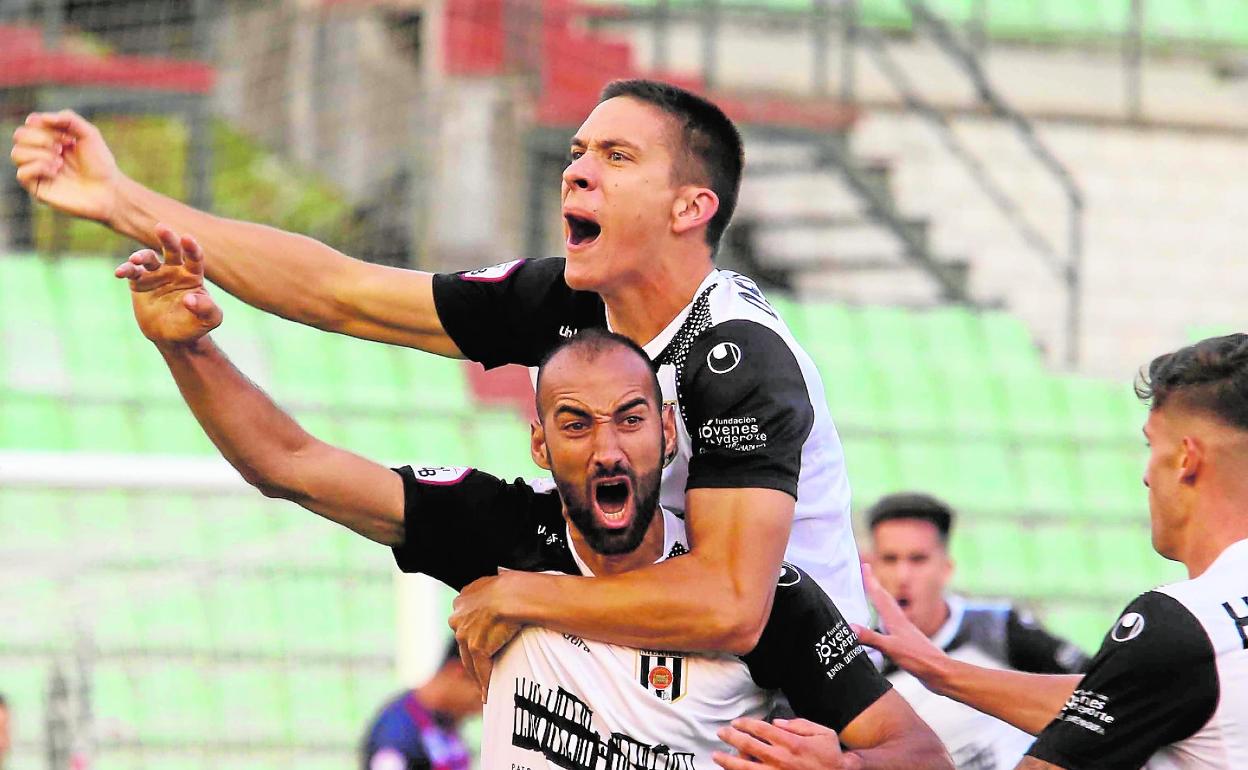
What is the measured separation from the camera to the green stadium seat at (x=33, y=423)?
32.1ft

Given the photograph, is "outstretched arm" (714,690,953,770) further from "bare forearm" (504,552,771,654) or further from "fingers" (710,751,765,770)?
"bare forearm" (504,552,771,654)

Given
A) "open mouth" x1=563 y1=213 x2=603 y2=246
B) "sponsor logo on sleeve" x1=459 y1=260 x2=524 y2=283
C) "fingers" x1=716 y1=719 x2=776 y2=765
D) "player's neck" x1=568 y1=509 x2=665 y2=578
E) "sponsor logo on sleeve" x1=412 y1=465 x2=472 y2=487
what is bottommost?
"fingers" x1=716 y1=719 x2=776 y2=765

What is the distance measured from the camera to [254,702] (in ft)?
25.7

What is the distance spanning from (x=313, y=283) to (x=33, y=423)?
6.25 m

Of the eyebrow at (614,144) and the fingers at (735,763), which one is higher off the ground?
the eyebrow at (614,144)

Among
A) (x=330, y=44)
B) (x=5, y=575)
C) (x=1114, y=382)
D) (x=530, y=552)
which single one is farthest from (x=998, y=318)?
(x=530, y=552)

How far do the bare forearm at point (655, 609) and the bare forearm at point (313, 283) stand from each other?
85 centimetres

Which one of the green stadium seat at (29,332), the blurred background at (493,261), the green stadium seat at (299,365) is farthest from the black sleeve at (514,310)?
the green stadium seat at (29,332)

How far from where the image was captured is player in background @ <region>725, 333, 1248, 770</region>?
335 centimetres

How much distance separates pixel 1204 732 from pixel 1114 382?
983 centimetres

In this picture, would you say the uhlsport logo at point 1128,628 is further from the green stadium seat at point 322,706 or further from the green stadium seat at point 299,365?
the green stadium seat at point 299,365

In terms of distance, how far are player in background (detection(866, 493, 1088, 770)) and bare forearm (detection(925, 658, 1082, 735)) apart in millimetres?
1217

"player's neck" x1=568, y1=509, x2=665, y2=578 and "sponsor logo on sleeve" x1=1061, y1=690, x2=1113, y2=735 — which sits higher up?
"player's neck" x1=568, y1=509, x2=665, y2=578

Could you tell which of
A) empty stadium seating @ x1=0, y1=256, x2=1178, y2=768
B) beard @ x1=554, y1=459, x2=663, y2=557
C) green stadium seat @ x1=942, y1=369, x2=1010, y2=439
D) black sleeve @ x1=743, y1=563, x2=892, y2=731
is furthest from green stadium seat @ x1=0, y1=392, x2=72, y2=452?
black sleeve @ x1=743, y1=563, x2=892, y2=731
